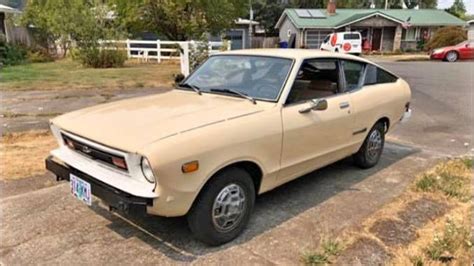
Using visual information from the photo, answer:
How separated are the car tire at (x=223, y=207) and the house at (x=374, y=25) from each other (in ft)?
113

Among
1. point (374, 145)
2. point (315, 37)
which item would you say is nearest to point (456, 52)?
point (315, 37)

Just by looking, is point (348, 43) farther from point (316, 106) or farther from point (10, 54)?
point (316, 106)

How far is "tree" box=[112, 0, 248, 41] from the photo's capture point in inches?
823

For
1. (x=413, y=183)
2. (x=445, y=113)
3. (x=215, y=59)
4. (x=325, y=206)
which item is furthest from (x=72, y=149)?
(x=445, y=113)

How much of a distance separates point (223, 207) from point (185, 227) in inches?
21.6

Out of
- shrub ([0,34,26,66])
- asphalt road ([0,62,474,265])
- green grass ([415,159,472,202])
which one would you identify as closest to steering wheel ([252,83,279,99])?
asphalt road ([0,62,474,265])

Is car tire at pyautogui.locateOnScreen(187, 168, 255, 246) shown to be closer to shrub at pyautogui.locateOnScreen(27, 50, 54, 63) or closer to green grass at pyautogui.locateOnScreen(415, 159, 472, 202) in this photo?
green grass at pyautogui.locateOnScreen(415, 159, 472, 202)

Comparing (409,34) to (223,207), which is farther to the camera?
(409,34)

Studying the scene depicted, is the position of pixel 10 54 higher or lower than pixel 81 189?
higher

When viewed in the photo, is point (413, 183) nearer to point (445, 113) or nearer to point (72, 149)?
point (72, 149)

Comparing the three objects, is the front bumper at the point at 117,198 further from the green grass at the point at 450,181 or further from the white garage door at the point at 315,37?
the white garage door at the point at 315,37

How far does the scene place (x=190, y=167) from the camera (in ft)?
9.46

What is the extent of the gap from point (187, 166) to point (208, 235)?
2.26 feet

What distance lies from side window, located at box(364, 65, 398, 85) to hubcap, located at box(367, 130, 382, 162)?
659 mm
